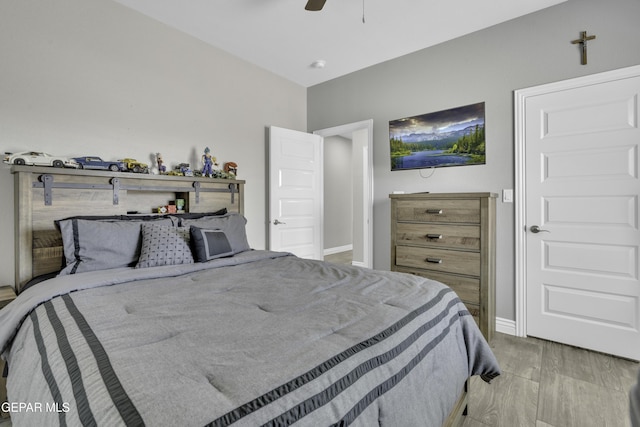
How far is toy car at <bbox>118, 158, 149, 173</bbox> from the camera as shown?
2539mm

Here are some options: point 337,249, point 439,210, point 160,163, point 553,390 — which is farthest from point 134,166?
point 337,249

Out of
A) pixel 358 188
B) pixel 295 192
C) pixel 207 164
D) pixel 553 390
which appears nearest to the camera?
pixel 553 390

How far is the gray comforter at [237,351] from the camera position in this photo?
0.69 meters

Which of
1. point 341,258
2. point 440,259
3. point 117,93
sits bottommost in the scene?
point 341,258

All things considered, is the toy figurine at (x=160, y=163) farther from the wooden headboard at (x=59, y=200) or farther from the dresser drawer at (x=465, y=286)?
the dresser drawer at (x=465, y=286)

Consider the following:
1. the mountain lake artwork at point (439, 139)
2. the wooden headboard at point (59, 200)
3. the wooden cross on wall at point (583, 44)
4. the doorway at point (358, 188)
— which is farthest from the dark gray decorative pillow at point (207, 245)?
the wooden cross on wall at point (583, 44)

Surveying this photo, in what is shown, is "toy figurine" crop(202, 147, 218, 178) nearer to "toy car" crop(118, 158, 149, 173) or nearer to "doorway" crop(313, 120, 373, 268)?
"toy car" crop(118, 158, 149, 173)

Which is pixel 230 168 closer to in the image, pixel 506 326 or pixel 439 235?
pixel 439 235

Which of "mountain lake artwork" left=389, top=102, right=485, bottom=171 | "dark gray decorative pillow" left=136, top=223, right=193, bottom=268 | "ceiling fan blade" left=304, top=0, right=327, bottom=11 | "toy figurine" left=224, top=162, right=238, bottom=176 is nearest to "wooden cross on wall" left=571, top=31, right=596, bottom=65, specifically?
"mountain lake artwork" left=389, top=102, right=485, bottom=171

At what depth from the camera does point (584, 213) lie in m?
2.46

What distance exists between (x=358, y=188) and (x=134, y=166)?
12.6 feet

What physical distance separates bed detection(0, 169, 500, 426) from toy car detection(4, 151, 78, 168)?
0.09 meters

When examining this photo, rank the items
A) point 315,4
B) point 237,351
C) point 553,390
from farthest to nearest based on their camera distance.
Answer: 1. point 315,4
2. point 553,390
3. point 237,351

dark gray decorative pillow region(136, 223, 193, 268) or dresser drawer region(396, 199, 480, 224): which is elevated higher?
dresser drawer region(396, 199, 480, 224)
